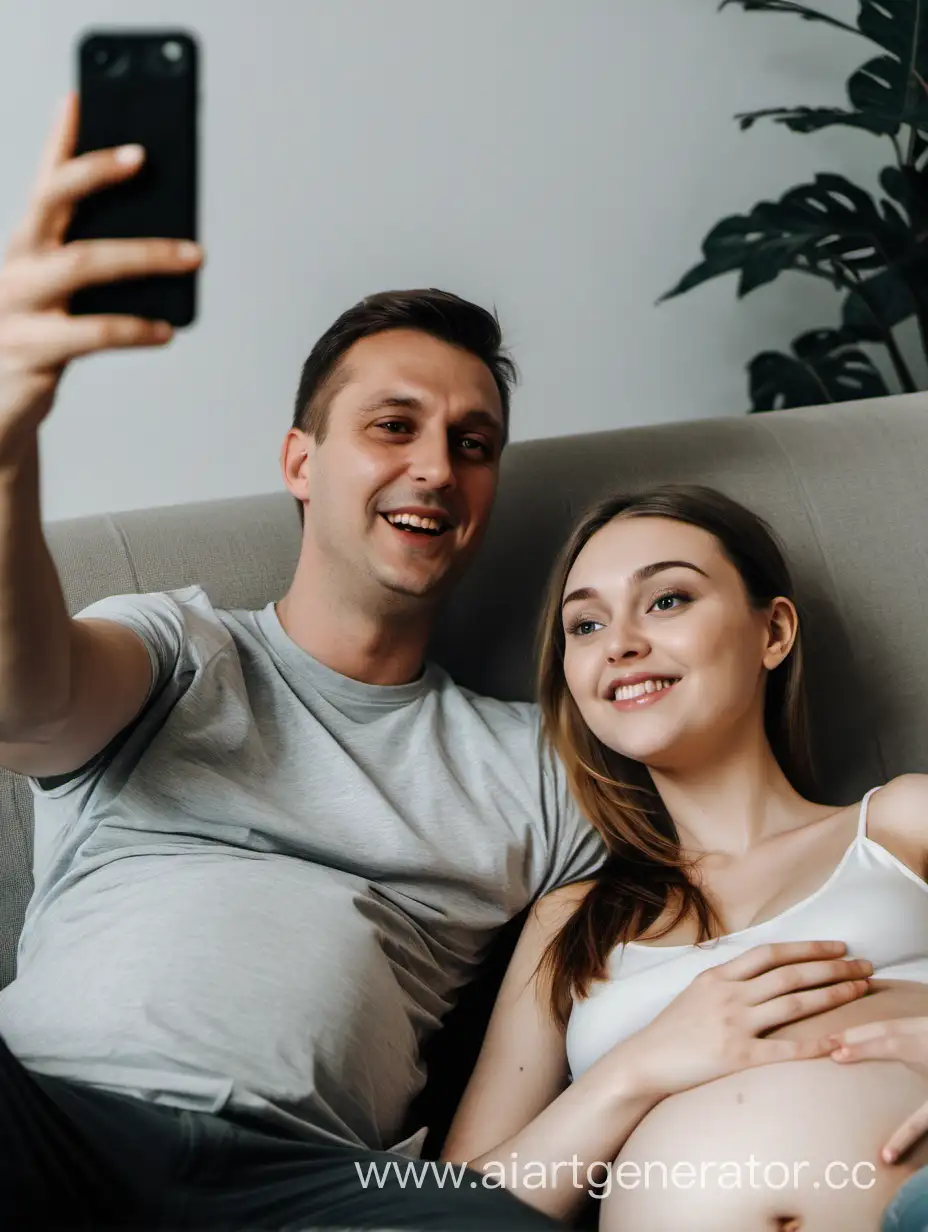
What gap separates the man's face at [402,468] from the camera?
4.64ft

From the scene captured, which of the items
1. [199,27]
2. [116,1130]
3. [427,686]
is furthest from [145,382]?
[116,1130]

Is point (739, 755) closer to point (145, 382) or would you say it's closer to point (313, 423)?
point (313, 423)

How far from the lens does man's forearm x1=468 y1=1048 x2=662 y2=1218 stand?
112 centimetres

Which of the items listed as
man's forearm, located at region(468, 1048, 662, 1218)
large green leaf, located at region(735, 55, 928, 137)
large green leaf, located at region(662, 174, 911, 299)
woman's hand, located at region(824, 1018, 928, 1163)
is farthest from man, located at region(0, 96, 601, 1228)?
large green leaf, located at region(735, 55, 928, 137)

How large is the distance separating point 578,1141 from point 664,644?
0.50 m

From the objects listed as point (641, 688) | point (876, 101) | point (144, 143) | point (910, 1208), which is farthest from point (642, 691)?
point (876, 101)

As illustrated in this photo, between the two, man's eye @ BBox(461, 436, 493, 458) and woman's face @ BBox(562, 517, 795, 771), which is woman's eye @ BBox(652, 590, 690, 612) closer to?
woman's face @ BBox(562, 517, 795, 771)

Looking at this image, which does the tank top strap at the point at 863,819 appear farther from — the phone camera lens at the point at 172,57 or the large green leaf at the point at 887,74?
the large green leaf at the point at 887,74

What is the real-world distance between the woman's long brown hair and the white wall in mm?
909

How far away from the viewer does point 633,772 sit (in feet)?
4.95

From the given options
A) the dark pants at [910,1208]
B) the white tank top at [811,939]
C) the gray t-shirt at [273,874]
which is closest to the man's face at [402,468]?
the gray t-shirt at [273,874]

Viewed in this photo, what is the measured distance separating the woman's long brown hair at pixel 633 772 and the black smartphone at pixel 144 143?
Result: 2.52ft

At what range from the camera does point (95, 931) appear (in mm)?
1147

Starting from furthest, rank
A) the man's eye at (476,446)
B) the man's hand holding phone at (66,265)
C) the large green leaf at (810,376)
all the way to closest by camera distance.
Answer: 1. the large green leaf at (810,376)
2. the man's eye at (476,446)
3. the man's hand holding phone at (66,265)
